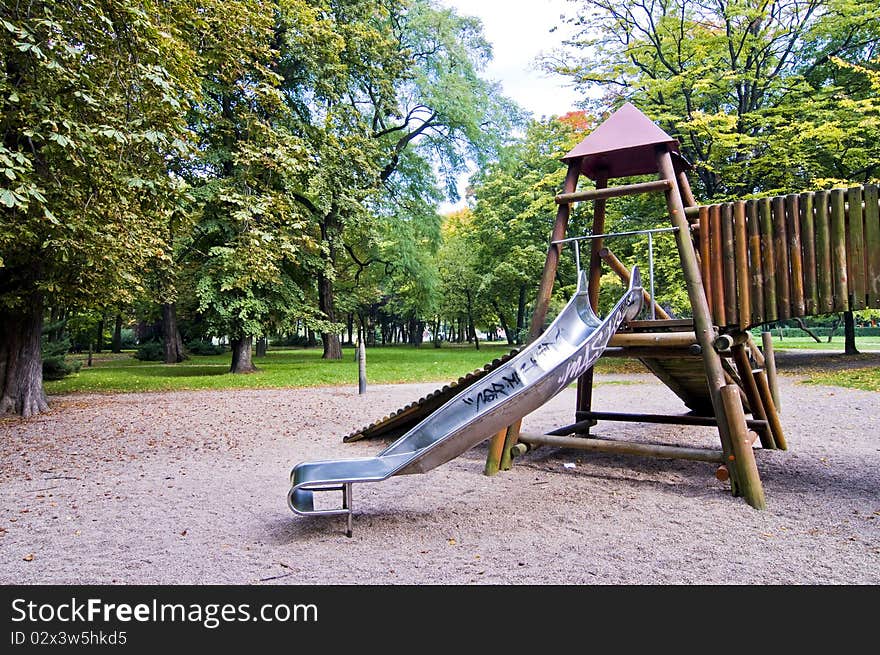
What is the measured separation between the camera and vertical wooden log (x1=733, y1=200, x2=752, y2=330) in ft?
16.3

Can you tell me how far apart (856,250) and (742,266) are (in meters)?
0.78

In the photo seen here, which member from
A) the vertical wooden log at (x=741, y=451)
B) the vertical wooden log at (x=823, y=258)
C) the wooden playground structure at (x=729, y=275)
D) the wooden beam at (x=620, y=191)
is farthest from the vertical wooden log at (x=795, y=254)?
the wooden beam at (x=620, y=191)

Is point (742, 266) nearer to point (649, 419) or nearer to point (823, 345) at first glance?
point (649, 419)

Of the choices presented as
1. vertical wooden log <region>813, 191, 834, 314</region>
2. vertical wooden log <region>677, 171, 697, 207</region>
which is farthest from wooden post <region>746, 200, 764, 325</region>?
vertical wooden log <region>677, 171, 697, 207</region>

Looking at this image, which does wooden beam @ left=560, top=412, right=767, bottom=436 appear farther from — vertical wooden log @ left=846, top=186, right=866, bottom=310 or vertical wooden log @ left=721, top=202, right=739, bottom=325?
vertical wooden log @ left=846, top=186, right=866, bottom=310

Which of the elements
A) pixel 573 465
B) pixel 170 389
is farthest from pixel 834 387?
pixel 170 389

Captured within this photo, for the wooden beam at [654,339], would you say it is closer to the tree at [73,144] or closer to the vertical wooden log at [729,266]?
the vertical wooden log at [729,266]

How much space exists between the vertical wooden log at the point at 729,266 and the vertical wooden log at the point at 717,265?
1.0 inches

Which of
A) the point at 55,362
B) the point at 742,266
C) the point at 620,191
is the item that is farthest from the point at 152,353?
the point at 742,266

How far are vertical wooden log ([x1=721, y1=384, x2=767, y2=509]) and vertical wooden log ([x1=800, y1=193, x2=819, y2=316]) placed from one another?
0.87 metres

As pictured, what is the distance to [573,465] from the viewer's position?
632 centimetres

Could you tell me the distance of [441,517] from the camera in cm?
454
